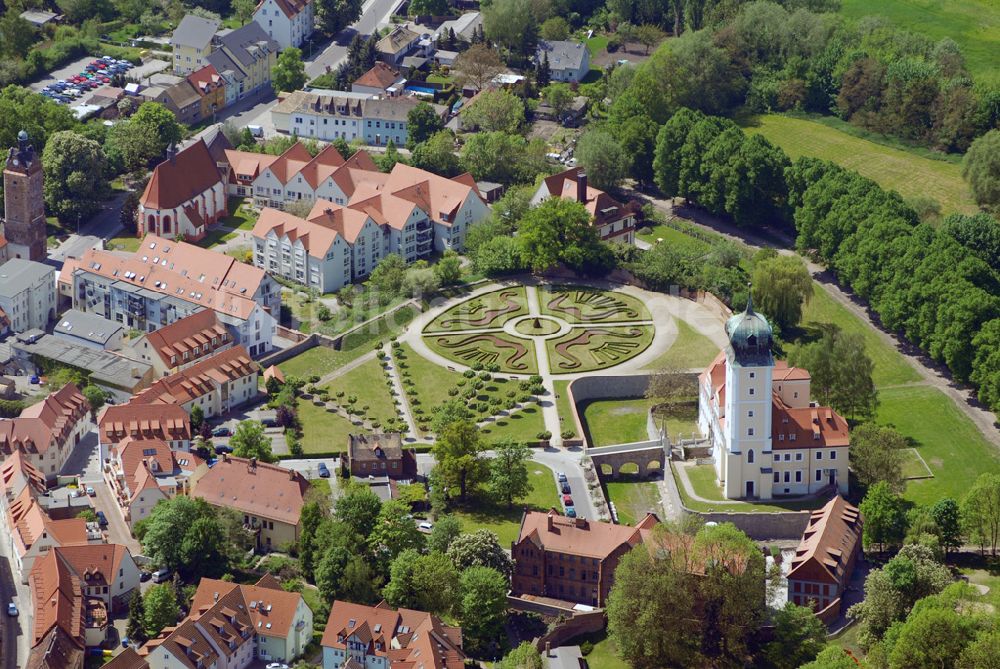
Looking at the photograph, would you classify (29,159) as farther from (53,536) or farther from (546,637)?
(546,637)

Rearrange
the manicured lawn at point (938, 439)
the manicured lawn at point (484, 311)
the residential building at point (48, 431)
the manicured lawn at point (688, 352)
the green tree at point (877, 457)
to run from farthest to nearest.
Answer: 1. the manicured lawn at point (484, 311)
2. the manicured lawn at point (688, 352)
3. the residential building at point (48, 431)
4. the manicured lawn at point (938, 439)
5. the green tree at point (877, 457)

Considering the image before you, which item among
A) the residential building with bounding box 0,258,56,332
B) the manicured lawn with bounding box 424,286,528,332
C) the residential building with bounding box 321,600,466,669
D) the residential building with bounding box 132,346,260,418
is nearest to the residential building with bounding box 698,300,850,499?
the residential building with bounding box 321,600,466,669

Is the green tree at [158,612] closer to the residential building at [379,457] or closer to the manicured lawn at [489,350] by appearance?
the residential building at [379,457]

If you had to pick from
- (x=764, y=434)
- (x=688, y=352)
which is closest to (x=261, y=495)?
(x=764, y=434)

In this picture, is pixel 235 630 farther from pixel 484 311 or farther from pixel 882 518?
pixel 484 311

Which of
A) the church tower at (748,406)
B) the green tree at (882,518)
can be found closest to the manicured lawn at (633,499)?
the church tower at (748,406)

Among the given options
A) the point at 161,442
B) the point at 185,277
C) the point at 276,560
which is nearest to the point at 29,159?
the point at 185,277
